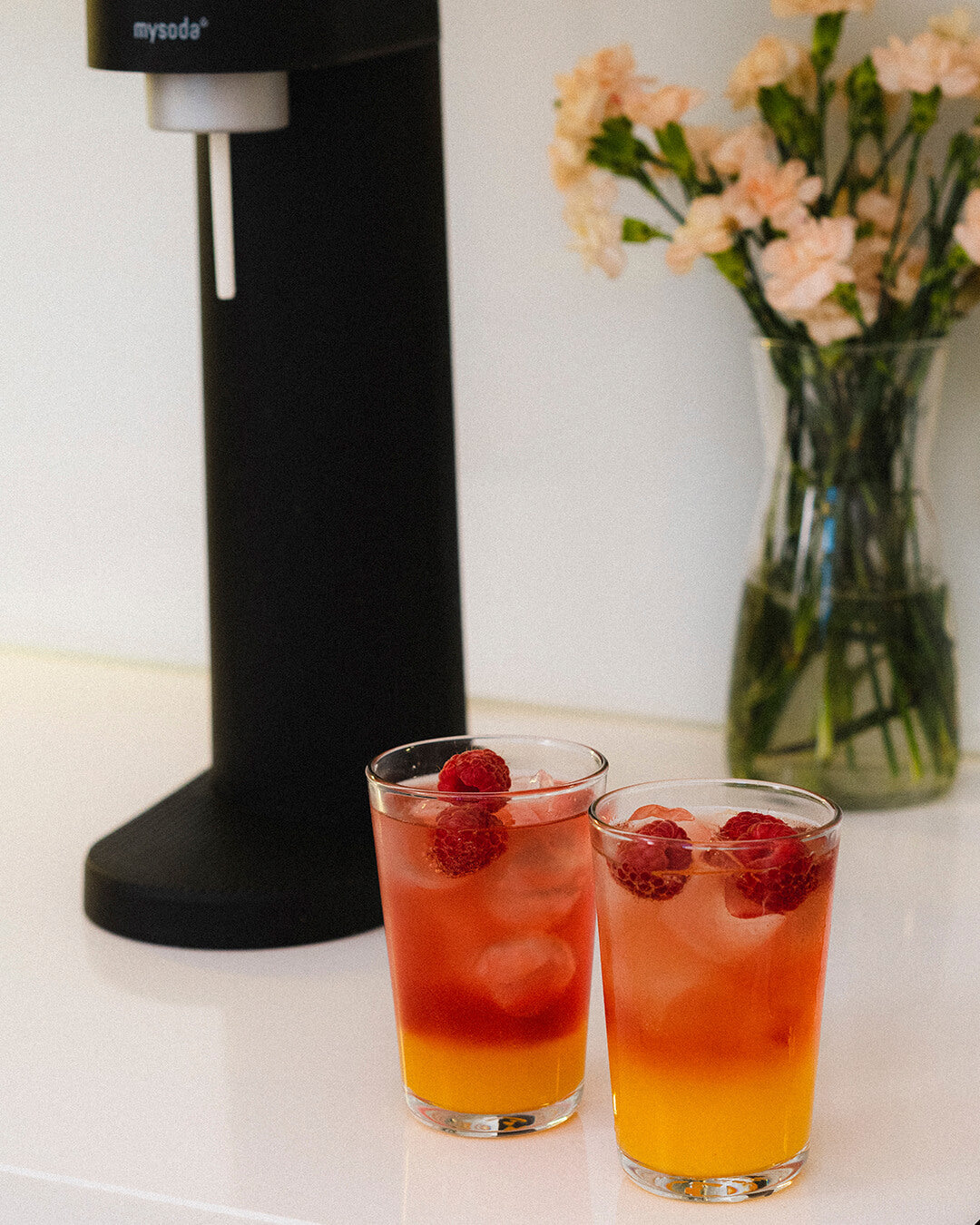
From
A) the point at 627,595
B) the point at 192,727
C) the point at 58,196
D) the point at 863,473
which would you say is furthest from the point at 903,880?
the point at 58,196

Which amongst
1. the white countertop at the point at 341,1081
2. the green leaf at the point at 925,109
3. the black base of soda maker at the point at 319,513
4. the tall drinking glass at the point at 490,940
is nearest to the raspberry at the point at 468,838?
the tall drinking glass at the point at 490,940

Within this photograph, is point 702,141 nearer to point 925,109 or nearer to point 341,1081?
point 925,109

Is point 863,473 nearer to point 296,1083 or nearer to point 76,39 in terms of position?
point 296,1083

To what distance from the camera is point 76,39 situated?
132 cm

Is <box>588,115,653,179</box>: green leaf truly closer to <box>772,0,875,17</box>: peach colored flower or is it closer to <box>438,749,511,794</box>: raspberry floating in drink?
<box>772,0,875,17</box>: peach colored flower

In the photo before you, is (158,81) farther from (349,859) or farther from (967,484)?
(967,484)

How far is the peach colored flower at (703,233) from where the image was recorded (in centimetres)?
98

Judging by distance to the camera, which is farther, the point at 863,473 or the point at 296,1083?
the point at 863,473

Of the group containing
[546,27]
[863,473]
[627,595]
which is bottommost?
[627,595]

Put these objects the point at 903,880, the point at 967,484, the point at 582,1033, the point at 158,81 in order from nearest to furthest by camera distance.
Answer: the point at 582,1033
the point at 158,81
the point at 903,880
the point at 967,484

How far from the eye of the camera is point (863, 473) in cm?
103

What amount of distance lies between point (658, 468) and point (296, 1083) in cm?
63

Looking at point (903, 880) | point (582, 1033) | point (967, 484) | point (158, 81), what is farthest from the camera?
point (967, 484)

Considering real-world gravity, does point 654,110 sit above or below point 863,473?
above
